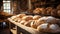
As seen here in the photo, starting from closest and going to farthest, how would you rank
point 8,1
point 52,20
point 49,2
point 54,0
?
point 52,20, point 54,0, point 49,2, point 8,1

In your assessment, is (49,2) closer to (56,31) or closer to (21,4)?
(56,31)

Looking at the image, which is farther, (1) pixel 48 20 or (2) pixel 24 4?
(2) pixel 24 4

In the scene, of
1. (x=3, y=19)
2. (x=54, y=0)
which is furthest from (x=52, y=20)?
(x=3, y=19)

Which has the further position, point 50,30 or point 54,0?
point 54,0

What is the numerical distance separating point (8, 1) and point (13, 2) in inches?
45.8

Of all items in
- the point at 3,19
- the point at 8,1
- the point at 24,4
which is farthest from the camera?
the point at 8,1

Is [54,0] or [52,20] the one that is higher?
[54,0]

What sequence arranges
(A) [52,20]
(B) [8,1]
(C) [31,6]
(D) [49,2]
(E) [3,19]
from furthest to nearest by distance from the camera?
(B) [8,1] → (E) [3,19] → (C) [31,6] → (D) [49,2] → (A) [52,20]

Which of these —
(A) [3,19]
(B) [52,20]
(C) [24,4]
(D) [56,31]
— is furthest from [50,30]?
(C) [24,4]

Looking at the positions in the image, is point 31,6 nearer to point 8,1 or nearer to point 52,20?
point 52,20

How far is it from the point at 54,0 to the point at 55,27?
2.15 metres

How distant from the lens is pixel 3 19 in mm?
6043

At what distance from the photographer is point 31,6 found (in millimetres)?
5340

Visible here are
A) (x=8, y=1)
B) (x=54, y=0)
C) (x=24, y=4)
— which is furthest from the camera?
(x=8, y=1)
